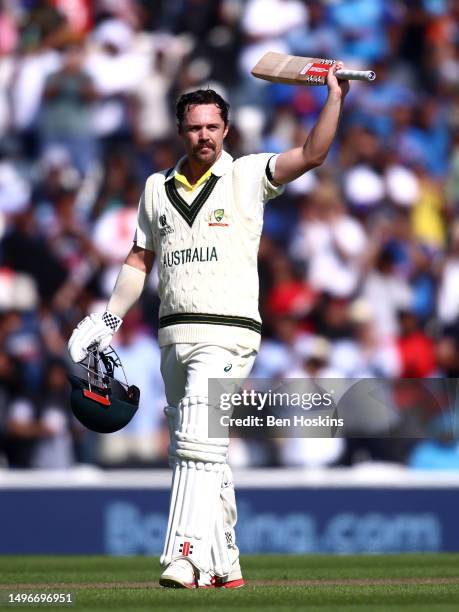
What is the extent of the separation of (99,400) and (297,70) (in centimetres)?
155

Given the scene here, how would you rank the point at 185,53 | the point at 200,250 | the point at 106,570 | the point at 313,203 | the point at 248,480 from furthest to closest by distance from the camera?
the point at 185,53, the point at 313,203, the point at 248,480, the point at 106,570, the point at 200,250

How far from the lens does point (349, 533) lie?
9820mm

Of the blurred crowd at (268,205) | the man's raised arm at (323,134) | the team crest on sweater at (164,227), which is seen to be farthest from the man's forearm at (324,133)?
the blurred crowd at (268,205)

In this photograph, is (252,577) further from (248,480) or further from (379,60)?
(379,60)

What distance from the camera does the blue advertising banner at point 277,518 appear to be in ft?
32.1

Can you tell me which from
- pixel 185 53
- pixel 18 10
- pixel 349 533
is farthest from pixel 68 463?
pixel 18 10

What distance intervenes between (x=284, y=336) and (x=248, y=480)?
1462mm

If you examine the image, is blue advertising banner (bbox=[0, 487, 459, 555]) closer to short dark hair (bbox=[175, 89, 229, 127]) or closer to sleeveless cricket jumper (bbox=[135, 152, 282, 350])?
sleeveless cricket jumper (bbox=[135, 152, 282, 350])

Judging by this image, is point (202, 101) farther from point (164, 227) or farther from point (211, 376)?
point (211, 376)

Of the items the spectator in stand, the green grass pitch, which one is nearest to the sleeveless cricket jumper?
the green grass pitch

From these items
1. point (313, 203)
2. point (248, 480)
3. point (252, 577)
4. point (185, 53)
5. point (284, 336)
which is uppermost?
point (185, 53)

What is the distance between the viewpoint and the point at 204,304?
572cm

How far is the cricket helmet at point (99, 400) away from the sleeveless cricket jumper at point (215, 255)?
28 centimetres

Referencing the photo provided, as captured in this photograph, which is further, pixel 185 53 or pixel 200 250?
pixel 185 53
